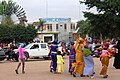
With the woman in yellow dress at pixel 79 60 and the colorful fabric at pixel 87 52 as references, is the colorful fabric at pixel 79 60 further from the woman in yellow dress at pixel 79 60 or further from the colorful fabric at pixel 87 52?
the colorful fabric at pixel 87 52

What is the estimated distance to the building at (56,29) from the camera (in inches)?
3540

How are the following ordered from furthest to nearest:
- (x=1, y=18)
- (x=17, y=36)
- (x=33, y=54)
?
(x=1, y=18)
(x=17, y=36)
(x=33, y=54)

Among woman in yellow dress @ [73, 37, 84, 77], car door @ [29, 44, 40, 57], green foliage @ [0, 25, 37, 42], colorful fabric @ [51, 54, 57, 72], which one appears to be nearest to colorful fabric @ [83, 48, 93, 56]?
woman in yellow dress @ [73, 37, 84, 77]

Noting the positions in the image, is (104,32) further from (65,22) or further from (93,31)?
(65,22)

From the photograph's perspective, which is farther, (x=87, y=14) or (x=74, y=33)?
(x=74, y=33)

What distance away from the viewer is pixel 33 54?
3262 cm

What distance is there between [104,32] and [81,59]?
40363mm

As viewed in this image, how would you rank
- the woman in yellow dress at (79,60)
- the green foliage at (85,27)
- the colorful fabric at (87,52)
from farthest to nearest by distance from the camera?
the green foliage at (85,27) → the woman in yellow dress at (79,60) → the colorful fabric at (87,52)

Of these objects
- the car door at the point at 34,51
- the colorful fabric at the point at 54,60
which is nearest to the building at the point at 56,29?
the car door at the point at 34,51

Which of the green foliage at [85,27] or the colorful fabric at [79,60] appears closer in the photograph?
the colorful fabric at [79,60]

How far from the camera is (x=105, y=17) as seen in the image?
52.7 meters

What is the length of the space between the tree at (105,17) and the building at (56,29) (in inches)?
1354

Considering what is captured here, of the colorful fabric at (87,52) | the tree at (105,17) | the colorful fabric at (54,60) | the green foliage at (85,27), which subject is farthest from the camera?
the green foliage at (85,27)

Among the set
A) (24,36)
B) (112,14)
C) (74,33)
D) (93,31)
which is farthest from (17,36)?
(74,33)
